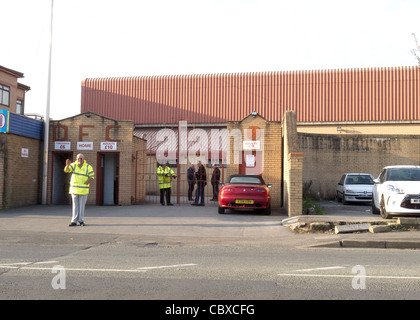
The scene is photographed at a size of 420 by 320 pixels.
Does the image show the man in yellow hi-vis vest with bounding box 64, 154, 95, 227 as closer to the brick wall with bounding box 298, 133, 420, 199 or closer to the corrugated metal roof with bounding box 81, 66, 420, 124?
the brick wall with bounding box 298, 133, 420, 199

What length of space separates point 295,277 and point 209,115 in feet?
84.3

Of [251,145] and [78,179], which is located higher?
[251,145]

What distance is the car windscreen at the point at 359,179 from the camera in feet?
59.9

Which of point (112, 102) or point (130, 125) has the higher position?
point (112, 102)

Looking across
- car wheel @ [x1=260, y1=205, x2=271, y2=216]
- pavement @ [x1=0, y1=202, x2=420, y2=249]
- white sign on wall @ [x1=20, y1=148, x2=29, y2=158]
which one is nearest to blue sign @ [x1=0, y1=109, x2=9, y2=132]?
white sign on wall @ [x1=20, y1=148, x2=29, y2=158]

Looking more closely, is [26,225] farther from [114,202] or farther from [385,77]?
[385,77]

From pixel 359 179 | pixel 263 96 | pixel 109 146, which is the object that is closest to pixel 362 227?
pixel 359 179

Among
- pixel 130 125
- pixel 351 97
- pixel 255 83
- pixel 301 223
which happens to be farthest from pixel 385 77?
pixel 301 223

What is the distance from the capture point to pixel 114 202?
18.0 metres

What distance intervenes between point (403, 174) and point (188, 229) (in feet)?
21.1

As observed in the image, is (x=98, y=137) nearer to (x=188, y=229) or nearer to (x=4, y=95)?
(x=188, y=229)

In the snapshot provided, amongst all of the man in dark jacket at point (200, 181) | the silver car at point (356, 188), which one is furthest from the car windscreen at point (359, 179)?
the man in dark jacket at point (200, 181)

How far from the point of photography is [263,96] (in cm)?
3022
